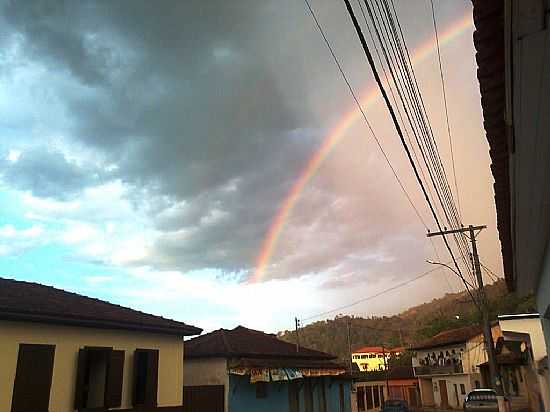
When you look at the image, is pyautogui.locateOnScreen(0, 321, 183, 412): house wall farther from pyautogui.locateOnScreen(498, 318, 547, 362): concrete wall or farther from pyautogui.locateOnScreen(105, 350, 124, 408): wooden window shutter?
pyautogui.locateOnScreen(498, 318, 547, 362): concrete wall

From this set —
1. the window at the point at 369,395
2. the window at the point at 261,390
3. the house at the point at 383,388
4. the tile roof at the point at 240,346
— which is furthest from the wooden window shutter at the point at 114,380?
the window at the point at 369,395

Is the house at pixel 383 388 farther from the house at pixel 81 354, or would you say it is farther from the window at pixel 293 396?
the house at pixel 81 354

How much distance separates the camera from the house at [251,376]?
826 inches

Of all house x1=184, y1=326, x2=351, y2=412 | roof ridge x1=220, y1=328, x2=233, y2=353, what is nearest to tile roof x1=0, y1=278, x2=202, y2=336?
house x1=184, y1=326, x2=351, y2=412

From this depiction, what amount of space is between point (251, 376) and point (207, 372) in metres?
2.14

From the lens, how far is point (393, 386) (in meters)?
61.4

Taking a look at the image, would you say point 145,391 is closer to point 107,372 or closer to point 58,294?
point 107,372

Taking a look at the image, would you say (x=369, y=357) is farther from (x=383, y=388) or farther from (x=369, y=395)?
(x=369, y=395)

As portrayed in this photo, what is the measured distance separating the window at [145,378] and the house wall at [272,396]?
255 inches

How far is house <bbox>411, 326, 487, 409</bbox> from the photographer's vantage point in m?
49.2

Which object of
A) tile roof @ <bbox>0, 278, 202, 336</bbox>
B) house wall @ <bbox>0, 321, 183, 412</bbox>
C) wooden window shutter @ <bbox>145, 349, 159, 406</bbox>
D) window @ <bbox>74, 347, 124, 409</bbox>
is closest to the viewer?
house wall @ <bbox>0, 321, 183, 412</bbox>

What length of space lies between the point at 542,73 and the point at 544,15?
0.59 m

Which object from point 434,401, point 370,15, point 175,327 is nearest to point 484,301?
point 175,327

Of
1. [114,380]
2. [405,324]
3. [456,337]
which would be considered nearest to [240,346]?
[114,380]
